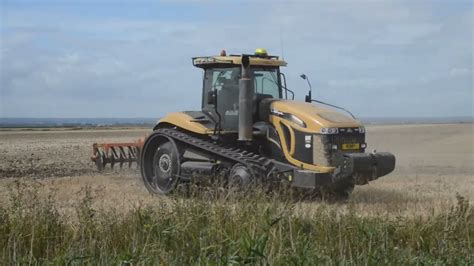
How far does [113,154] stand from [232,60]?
16.2 feet

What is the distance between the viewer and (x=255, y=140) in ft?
41.0

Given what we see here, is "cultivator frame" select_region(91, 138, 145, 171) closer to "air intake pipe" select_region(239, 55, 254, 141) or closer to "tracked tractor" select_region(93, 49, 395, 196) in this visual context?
"tracked tractor" select_region(93, 49, 395, 196)

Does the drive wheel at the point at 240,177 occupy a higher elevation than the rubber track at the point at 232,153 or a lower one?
lower

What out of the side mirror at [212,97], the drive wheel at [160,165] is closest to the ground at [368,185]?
the drive wheel at [160,165]

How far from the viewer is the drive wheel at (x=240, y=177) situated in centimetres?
1141

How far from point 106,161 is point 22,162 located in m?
6.70

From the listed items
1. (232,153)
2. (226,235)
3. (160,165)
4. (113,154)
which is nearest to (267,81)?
(232,153)

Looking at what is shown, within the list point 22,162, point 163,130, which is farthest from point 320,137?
point 22,162

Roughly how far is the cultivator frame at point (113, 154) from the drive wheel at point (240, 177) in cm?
444

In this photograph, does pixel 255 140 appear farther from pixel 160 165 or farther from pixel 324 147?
pixel 160 165

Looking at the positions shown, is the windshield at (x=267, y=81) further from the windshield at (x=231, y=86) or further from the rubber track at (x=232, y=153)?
the rubber track at (x=232, y=153)

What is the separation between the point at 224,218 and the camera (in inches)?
297

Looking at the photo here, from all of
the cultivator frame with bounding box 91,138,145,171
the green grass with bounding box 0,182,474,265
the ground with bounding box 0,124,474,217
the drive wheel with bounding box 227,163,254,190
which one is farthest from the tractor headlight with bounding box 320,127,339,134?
the cultivator frame with bounding box 91,138,145,171

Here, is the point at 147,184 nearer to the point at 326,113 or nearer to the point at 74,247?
the point at 326,113
